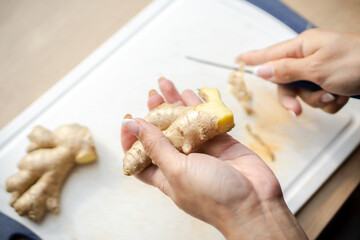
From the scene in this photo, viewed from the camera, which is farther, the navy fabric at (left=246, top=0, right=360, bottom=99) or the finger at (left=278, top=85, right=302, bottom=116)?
the navy fabric at (left=246, top=0, right=360, bottom=99)

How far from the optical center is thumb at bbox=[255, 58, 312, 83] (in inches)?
→ 37.6

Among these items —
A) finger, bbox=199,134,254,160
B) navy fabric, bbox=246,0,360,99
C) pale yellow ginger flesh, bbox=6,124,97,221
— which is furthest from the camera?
navy fabric, bbox=246,0,360,99

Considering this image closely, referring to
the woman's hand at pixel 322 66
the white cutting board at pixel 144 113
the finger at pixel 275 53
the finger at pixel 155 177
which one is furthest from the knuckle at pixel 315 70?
the finger at pixel 155 177

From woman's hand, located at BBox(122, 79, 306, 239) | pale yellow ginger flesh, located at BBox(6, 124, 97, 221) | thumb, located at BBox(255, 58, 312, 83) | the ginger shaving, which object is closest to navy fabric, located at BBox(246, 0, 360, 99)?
thumb, located at BBox(255, 58, 312, 83)

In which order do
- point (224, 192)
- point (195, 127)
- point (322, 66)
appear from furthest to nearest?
point (322, 66) < point (195, 127) < point (224, 192)

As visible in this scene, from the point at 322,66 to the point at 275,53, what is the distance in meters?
0.19

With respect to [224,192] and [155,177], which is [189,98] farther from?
[224,192]

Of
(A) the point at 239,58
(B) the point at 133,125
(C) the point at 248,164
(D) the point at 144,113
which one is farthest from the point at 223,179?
(A) the point at 239,58

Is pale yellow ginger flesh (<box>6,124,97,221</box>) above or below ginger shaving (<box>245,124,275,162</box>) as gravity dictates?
above

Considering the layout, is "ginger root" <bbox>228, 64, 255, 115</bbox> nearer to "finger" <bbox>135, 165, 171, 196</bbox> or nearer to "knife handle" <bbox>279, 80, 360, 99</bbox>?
"knife handle" <bbox>279, 80, 360, 99</bbox>

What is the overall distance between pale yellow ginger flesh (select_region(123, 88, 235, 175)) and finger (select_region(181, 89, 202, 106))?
0.49ft

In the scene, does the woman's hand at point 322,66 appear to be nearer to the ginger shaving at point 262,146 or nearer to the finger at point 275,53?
the finger at point 275,53

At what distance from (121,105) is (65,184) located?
350mm

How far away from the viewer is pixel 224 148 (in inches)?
35.7
